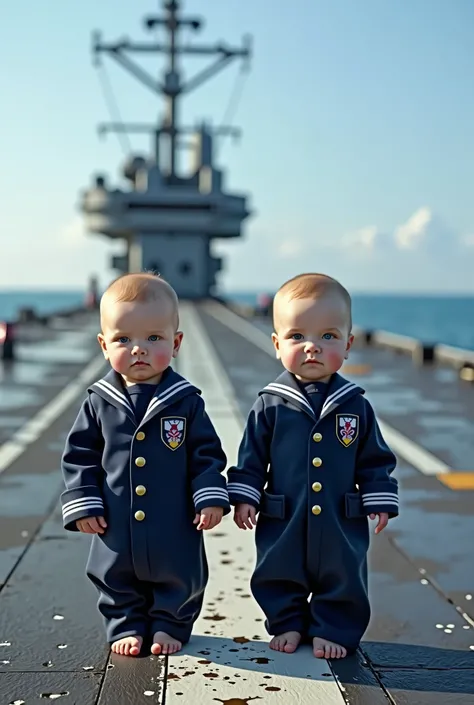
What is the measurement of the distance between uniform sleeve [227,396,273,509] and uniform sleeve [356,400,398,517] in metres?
0.36

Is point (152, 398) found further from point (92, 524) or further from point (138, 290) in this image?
point (92, 524)

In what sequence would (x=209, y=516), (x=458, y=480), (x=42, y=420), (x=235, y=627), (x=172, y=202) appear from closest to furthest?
(x=209, y=516), (x=235, y=627), (x=458, y=480), (x=42, y=420), (x=172, y=202)

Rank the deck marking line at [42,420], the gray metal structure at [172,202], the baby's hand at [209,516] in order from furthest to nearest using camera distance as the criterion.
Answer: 1. the gray metal structure at [172,202]
2. the deck marking line at [42,420]
3. the baby's hand at [209,516]

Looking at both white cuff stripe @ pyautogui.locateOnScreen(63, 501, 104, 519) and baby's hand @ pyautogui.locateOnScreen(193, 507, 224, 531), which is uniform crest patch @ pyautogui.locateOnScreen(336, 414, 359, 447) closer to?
baby's hand @ pyautogui.locateOnScreen(193, 507, 224, 531)

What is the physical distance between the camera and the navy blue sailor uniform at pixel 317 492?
3.35m

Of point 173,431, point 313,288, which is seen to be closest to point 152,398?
point 173,431

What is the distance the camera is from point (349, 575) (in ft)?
11.1

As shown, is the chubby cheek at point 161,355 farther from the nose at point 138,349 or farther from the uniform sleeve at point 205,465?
the uniform sleeve at point 205,465

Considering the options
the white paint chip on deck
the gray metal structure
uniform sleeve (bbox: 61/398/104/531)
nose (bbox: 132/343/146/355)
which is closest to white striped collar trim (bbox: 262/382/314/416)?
nose (bbox: 132/343/146/355)

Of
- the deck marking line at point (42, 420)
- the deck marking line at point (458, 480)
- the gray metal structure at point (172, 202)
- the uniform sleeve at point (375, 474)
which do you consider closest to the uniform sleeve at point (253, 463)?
the uniform sleeve at point (375, 474)

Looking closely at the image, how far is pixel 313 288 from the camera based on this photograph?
3.33 m

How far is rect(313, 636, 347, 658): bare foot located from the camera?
3.35 metres

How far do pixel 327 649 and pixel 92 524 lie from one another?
3.25 feet

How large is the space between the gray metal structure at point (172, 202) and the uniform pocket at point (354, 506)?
125 feet
